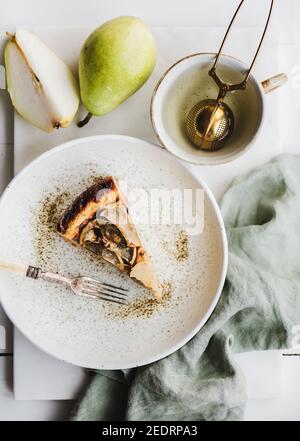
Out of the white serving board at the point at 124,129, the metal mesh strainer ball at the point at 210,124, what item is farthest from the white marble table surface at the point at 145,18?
the metal mesh strainer ball at the point at 210,124

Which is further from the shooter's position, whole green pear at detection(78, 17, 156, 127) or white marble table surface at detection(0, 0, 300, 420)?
white marble table surface at detection(0, 0, 300, 420)

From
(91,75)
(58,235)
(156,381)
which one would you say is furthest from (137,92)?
(156,381)

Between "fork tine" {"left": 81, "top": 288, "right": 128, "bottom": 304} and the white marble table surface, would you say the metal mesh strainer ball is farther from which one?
"fork tine" {"left": 81, "top": 288, "right": 128, "bottom": 304}

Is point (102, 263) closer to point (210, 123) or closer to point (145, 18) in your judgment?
point (210, 123)

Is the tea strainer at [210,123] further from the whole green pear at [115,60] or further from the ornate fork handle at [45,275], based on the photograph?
the ornate fork handle at [45,275]

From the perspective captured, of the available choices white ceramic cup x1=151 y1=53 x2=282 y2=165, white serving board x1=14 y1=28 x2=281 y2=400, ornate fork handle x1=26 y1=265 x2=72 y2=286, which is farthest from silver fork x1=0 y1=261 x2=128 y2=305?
white ceramic cup x1=151 y1=53 x2=282 y2=165

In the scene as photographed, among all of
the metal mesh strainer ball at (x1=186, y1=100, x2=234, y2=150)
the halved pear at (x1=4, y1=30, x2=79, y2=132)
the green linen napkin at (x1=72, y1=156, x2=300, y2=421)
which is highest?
the halved pear at (x1=4, y1=30, x2=79, y2=132)
